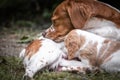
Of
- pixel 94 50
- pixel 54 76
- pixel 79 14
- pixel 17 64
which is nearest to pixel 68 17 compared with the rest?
pixel 79 14

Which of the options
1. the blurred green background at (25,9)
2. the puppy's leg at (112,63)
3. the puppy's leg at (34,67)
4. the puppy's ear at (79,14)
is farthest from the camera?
the blurred green background at (25,9)

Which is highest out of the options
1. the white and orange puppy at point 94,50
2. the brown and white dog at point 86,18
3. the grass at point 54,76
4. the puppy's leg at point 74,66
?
the brown and white dog at point 86,18

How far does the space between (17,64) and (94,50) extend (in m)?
1.29

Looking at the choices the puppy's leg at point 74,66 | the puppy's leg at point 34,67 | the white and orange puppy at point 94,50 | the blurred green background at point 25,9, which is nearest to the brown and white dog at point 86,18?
the white and orange puppy at point 94,50

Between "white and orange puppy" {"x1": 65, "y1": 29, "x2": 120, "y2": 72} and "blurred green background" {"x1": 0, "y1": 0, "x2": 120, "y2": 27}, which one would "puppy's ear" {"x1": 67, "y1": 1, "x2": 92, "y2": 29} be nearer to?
"white and orange puppy" {"x1": 65, "y1": 29, "x2": 120, "y2": 72}

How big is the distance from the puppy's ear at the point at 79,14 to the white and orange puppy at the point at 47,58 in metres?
0.36

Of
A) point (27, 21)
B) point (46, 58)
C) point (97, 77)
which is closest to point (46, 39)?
point (46, 58)

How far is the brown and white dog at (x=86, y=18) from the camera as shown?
621 centimetres

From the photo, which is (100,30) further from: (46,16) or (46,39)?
(46,16)

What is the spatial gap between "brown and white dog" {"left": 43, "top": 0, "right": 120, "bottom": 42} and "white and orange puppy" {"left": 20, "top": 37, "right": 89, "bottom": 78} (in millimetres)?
169

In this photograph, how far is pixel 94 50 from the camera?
20.1 feet

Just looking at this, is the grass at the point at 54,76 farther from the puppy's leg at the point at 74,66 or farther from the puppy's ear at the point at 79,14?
the puppy's ear at the point at 79,14

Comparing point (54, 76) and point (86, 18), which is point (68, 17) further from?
point (54, 76)

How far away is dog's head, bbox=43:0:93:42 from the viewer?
621 centimetres
